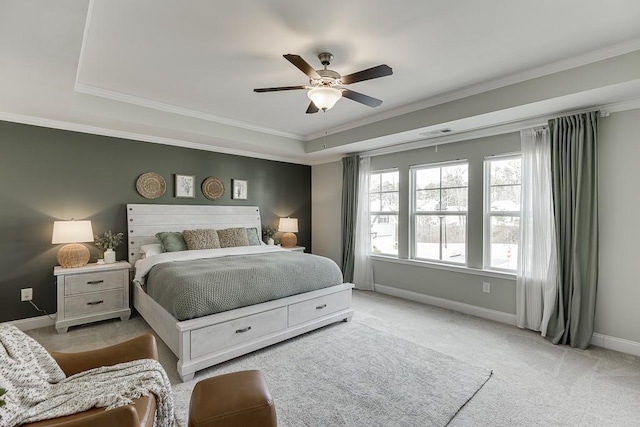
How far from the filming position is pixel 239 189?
5.21m

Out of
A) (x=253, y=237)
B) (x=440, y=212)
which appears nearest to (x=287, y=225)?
(x=253, y=237)

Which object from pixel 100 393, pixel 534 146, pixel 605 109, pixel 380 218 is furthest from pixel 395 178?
pixel 100 393

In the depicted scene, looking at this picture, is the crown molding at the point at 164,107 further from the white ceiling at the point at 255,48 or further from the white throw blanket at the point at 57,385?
the white throw blanket at the point at 57,385

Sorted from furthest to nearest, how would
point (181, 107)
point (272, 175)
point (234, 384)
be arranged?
point (272, 175)
point (181, 107)
point (234, 384)

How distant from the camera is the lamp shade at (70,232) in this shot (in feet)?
11.0

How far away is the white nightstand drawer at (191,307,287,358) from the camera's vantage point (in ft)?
8.26

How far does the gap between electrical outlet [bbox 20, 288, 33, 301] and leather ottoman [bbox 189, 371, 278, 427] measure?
316 centimetres

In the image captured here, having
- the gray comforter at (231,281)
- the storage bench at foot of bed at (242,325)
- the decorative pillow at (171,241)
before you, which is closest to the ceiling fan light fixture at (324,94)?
the gray comforter at (231,281)

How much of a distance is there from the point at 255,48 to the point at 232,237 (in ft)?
9.22

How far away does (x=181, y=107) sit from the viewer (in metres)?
3.82

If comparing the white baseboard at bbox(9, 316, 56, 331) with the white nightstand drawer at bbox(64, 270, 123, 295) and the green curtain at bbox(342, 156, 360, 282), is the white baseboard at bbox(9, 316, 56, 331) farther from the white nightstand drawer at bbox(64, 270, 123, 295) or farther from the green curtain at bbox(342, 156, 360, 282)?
the green curtain at bbox(342, 156, 360, 282)

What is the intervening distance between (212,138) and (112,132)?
3.98 ft

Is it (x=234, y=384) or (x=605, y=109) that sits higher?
(x=605, y=109)

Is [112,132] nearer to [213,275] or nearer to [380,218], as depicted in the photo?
[213,275]
